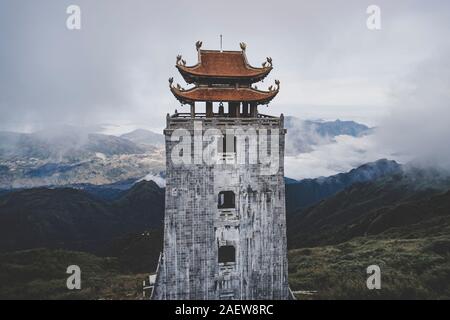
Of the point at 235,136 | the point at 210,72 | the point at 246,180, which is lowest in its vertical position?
the point at 246,180

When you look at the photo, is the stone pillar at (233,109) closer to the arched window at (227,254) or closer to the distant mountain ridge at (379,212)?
the arched window at (227,254)

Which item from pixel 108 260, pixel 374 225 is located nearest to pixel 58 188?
pixel 108 260

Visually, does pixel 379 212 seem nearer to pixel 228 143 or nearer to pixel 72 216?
pixel 228 143

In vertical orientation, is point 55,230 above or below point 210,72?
below

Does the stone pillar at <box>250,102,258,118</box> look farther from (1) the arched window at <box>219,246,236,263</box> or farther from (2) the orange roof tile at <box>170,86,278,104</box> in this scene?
(1) the arched window at <box>219,246,236,263</box>

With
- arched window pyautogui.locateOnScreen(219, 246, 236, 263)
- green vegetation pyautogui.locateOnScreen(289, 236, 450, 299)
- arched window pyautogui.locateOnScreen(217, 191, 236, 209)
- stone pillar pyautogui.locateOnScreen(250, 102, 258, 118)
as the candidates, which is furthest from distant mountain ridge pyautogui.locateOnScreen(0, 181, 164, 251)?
stone pillar pyautogui.locateOnScreen(250, 102, 258, 118)

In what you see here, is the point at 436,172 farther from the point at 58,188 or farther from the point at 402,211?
the point at 58,188

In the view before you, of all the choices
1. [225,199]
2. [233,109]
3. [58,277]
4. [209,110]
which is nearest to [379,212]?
[225,199]
